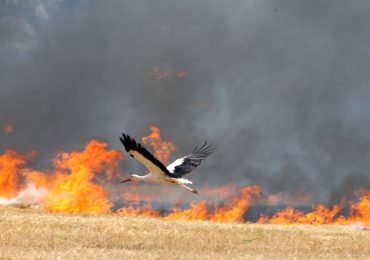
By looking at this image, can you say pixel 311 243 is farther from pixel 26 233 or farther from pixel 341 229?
pixel 26 233

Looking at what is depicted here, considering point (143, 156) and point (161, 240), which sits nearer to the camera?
point (143, 156)

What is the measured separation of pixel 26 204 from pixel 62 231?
10.3 meters

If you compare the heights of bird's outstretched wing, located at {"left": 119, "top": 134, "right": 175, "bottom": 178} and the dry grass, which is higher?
bird's outstretched wing, located at {"left": 119, "top": 134, "right": 175, "bottom": 178}

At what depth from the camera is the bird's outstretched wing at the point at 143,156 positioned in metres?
22.0

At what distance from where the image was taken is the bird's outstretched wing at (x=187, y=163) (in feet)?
85.4

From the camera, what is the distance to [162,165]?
23.3 m

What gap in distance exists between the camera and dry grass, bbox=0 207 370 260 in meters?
21.8

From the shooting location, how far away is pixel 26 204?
1400 inches

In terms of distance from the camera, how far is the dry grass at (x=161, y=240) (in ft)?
71.6

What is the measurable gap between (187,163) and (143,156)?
5142 millimetres

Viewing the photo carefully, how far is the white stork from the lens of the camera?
22141mm

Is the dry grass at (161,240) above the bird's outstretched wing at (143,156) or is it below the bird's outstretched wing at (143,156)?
below

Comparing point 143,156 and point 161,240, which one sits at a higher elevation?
point 143,156

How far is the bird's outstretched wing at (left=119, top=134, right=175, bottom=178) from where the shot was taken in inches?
864
